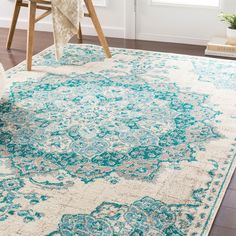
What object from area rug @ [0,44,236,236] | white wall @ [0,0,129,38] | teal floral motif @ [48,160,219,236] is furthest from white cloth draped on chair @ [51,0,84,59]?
teal floral motif @ [48,160,219,236]

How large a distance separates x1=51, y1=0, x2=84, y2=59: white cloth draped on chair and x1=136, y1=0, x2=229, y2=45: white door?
0.74 m

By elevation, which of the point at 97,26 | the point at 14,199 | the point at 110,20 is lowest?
the point at 14,199

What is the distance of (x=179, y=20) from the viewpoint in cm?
427

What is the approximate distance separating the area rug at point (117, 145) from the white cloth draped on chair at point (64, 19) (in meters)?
0.20

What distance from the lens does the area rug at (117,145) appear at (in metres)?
2.25

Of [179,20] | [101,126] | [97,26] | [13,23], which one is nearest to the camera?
[101,126]

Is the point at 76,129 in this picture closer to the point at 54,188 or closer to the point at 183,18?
the point at 54,188

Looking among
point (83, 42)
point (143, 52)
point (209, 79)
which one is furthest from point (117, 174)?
point (83, 42)

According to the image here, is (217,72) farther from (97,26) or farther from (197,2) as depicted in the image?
(97,26)

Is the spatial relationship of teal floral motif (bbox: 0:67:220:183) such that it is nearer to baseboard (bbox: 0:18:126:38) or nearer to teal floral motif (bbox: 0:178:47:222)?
teal floral motif (bbox: 0:178:47:222)

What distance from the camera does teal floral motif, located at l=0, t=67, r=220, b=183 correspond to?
263 centimetres

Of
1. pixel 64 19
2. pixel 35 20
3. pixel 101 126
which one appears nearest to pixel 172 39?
pixel 64 19

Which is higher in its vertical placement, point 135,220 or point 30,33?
point 30,33

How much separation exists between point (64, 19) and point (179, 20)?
99cm
